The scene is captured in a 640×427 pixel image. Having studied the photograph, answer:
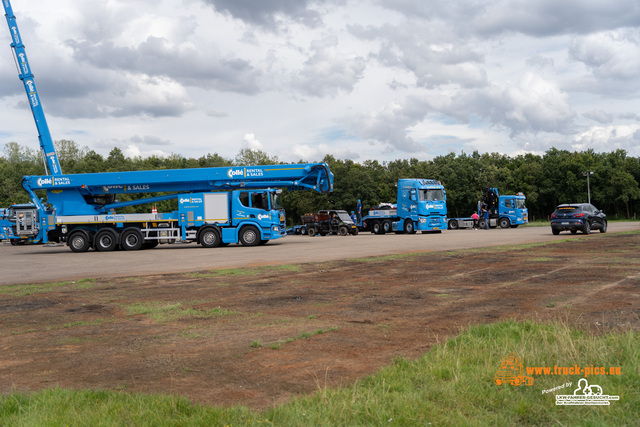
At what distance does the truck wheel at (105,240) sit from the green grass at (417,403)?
23926 mm

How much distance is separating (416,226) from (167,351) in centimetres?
3325

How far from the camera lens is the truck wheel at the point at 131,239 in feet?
89.0

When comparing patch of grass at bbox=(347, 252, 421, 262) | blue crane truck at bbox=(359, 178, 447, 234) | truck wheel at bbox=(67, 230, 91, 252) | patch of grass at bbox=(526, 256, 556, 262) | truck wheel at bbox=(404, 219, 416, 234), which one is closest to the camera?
patch of grass at bbox=(526, 256, 556, 262)

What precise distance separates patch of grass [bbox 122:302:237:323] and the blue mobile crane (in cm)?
1778

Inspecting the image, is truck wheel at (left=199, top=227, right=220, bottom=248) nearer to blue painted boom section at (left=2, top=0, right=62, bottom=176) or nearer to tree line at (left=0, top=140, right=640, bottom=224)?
blue painted boom section at (left=2, top=0, right=62, bottom=176)

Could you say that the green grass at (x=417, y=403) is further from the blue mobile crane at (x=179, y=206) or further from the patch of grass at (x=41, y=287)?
the blue mobile crane at (x=179, y=206)

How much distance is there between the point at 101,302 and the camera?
979 cm

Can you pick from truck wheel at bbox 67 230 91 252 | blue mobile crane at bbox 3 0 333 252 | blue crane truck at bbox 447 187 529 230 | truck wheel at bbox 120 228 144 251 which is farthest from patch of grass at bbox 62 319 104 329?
blue crane truck at bbox 447 187 529 230

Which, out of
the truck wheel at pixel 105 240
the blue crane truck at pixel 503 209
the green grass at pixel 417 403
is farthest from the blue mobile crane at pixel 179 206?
the blue crane truck at pixel 503 209

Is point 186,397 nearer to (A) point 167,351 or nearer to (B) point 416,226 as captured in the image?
(A) point 167,351
